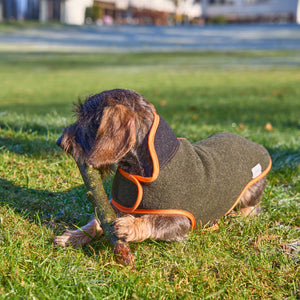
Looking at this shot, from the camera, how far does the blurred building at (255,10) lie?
52.7m

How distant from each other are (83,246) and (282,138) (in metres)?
4.33

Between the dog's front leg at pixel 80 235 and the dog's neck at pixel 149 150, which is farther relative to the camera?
the dog's front leg at pixel 80 235

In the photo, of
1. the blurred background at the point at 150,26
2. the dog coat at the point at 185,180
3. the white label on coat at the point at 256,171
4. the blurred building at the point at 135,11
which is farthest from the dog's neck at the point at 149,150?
the blurred building at the point at 135,11

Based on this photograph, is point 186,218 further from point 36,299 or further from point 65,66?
point 65,66

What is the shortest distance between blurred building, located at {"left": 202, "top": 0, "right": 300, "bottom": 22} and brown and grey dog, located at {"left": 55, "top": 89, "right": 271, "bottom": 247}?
55.9 metres

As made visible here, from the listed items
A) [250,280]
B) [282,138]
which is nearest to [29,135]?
[250,280]

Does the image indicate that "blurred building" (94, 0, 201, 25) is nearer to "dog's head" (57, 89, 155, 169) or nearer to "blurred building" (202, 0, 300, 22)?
"blurred building" (202, 0, 300, 22)

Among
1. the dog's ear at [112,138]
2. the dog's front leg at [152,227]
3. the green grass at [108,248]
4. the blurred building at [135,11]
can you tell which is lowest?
the green grass at [108,248]

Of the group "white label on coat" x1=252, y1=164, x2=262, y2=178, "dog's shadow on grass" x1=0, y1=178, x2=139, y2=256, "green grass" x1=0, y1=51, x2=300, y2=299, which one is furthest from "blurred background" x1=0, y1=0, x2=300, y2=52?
"white label on coat" x1=252, y1=164, x2=262, y2=178

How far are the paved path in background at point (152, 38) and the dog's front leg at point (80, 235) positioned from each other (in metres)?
36.9

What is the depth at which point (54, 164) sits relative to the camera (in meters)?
4.31

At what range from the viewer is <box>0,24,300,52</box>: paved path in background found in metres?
40.1

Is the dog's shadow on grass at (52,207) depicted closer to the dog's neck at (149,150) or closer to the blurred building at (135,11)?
the dog's neck at (149,150)

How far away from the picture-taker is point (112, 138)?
2.67 m
